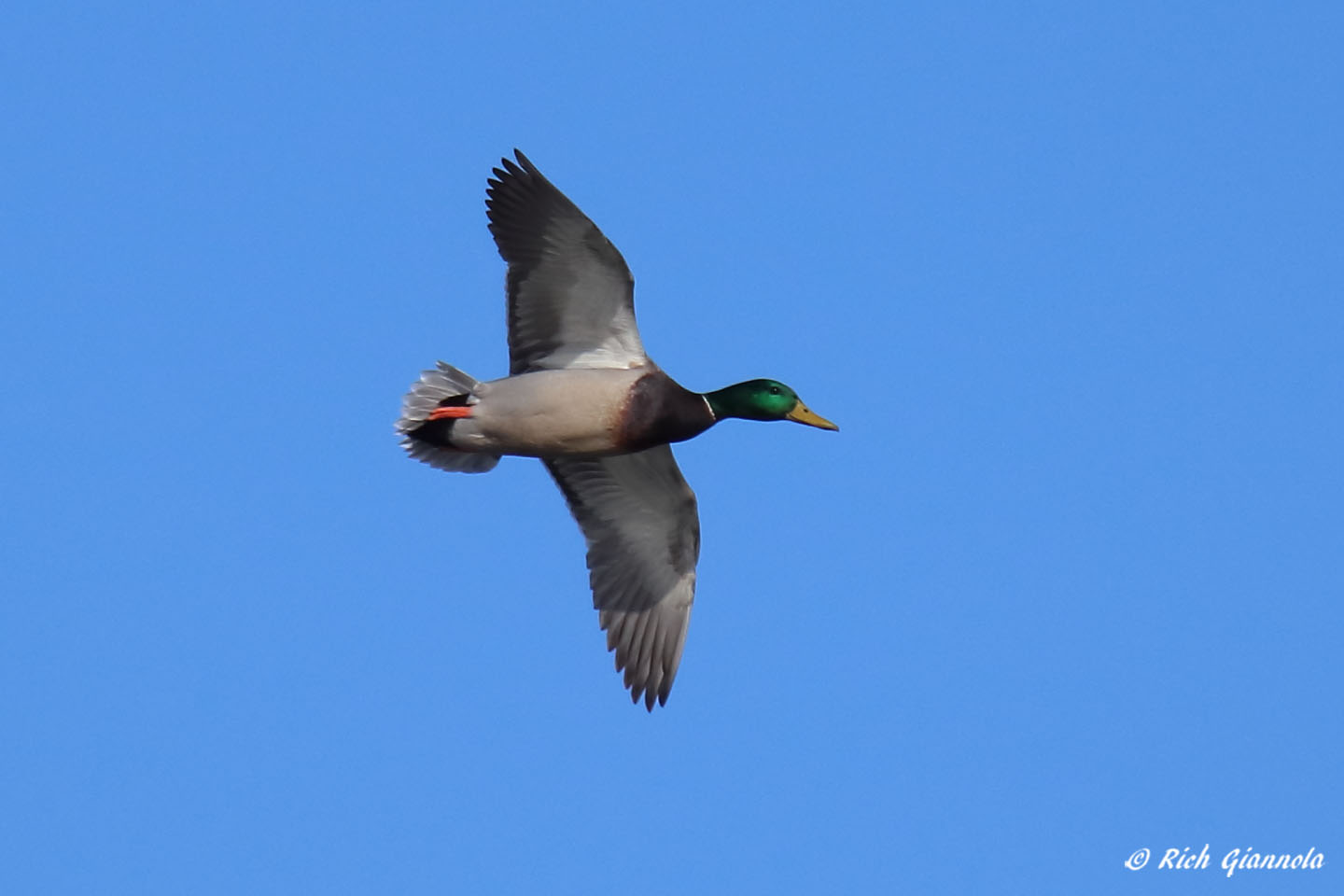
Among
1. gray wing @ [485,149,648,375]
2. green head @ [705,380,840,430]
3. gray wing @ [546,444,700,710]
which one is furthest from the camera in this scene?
gray wing @ [546,444,700,710]

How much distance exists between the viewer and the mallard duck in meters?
9.60

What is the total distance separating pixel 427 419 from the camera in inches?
393

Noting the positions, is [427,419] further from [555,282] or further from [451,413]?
[555,282]

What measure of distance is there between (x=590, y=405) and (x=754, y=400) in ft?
3.30

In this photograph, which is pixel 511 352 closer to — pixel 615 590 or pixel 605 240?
pixel 605 240

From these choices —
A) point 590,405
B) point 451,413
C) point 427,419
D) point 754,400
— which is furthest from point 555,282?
point 754,400

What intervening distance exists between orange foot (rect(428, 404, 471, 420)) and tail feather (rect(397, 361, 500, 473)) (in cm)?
17

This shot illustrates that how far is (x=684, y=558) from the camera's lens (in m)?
10.8

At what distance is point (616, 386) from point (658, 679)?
6.60ft

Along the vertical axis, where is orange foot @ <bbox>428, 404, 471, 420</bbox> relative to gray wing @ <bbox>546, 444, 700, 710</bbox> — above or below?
above

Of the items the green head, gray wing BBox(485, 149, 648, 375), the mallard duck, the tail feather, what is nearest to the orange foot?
the mallard duck

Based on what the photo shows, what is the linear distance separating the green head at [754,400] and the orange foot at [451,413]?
1.32 metres

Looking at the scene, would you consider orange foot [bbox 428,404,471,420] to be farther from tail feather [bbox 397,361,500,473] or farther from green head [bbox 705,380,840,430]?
green head [bbox 705,380,840,430]

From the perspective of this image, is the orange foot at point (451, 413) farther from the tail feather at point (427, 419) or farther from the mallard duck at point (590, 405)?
the tail feather at point (427, 419)
